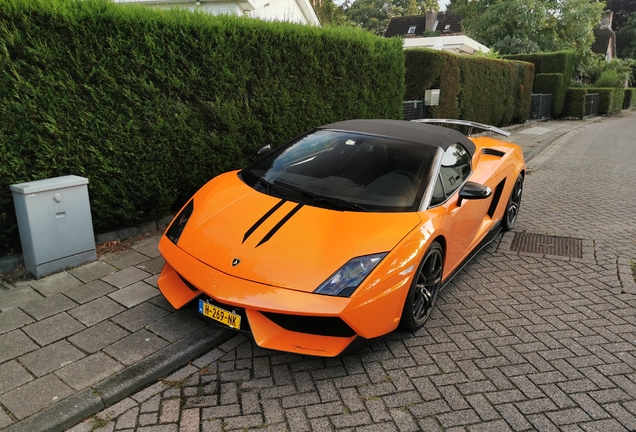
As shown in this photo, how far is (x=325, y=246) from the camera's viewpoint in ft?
9.71

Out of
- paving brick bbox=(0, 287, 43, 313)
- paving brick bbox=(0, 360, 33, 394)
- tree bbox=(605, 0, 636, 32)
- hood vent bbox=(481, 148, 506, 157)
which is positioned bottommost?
paving brick bbox=(0, 360, 33, 394)

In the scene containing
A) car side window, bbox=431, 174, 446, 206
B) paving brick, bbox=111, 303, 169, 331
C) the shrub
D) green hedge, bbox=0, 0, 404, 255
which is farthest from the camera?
the shrub

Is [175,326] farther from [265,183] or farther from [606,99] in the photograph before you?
[606,99]

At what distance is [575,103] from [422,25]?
36959mm

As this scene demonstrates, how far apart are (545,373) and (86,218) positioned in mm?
3863

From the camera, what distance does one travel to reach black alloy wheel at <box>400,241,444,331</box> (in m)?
3.15

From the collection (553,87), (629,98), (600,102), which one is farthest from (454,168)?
(629,98)

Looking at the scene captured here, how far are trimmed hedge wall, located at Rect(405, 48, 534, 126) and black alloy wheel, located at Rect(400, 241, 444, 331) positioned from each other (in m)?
8.79

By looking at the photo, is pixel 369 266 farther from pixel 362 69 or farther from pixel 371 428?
pixel 362 69

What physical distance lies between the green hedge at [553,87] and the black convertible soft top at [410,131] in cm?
2218

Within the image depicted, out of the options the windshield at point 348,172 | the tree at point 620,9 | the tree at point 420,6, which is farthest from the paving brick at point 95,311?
the tree at point 620,9

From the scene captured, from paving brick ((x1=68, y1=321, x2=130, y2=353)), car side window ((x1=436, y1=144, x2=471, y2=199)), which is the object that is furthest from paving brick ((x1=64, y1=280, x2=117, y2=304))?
car side window ((x1=436, y1=144, x2=471, y2=199))

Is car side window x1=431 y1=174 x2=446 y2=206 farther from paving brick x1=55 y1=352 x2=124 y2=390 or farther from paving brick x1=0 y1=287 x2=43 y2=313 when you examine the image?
paving brick x1=0 y1=287 x2=43 y2=313

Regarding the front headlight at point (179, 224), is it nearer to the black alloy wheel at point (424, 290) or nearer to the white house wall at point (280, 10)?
the black alloy wheel at point (424, 290)
